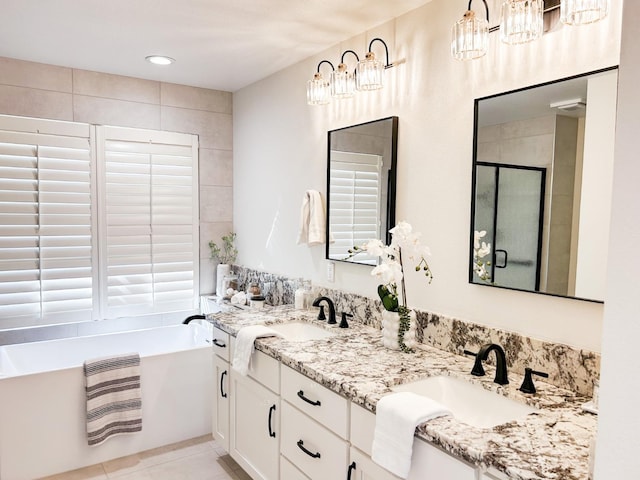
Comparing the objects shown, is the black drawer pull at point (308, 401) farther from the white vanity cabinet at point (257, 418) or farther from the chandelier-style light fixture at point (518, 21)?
the chandelier-style light fixture at point (518, 21)

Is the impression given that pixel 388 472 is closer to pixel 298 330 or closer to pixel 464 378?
pixel 464 378

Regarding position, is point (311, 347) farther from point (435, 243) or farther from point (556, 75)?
point (556, 75)

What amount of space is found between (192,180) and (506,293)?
2.89 m

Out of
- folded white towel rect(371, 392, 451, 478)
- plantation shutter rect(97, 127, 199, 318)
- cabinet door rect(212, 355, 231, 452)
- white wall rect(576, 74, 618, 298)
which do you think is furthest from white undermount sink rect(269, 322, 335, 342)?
plantation shutter rect(97, 127, 199, 318)

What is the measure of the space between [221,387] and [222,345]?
0.93 ft

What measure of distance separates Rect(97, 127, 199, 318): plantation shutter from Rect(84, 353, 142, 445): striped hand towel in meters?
0.85

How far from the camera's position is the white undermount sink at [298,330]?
267 cm

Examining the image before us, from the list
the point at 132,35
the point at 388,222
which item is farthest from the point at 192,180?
the point at 388,222

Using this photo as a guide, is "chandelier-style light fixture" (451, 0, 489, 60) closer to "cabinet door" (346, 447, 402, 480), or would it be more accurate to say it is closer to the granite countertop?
the granite countertop

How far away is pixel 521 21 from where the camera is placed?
1.63 meters

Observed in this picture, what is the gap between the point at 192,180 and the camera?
3.97 m

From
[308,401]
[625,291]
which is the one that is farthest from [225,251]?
[625,291]

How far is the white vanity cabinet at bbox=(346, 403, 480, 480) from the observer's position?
131 cm

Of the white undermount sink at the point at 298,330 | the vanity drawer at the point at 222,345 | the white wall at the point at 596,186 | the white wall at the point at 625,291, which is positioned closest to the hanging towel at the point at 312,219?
the white undermount sink at the point at 298,330
